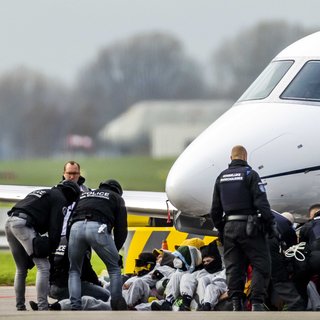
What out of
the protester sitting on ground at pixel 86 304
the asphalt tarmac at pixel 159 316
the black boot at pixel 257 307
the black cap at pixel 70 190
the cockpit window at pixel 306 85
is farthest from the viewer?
the cockpit window at pixel 306 85

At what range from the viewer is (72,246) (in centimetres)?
1563

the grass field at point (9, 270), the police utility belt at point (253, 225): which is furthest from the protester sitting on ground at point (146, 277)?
the grass field at point (9, 270)

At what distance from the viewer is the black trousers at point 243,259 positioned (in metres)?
15.1

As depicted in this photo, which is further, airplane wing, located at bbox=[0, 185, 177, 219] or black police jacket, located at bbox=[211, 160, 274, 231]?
airplane wing, located at bbox=[0, 185, 177, 219]

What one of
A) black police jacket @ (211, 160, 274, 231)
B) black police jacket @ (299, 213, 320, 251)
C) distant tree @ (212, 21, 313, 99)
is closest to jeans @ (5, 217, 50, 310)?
black police jacket @ (211, 160, 274, 231)

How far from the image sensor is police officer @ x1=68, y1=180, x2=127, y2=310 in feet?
51.0

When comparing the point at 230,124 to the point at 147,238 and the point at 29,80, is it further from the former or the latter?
the point at 29,80

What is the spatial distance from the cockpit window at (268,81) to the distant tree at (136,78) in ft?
127

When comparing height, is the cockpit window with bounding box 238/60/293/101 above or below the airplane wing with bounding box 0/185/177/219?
above

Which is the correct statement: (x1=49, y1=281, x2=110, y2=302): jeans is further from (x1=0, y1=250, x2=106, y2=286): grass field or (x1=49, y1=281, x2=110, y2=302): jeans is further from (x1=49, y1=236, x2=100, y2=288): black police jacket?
(x1=0, y1=250, x2=106, y2=286): grass field

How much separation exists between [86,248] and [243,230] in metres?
1.99

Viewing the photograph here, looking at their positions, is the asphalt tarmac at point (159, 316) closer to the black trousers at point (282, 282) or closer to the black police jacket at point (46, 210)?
the black trousers at point (282, 282)

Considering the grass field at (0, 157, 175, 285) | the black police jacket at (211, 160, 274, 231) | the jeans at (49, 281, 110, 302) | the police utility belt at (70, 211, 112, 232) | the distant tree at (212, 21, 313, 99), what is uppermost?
the distant tree at (212, 21, 313, 99)

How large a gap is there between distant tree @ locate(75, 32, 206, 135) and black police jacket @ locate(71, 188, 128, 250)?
41489mm
